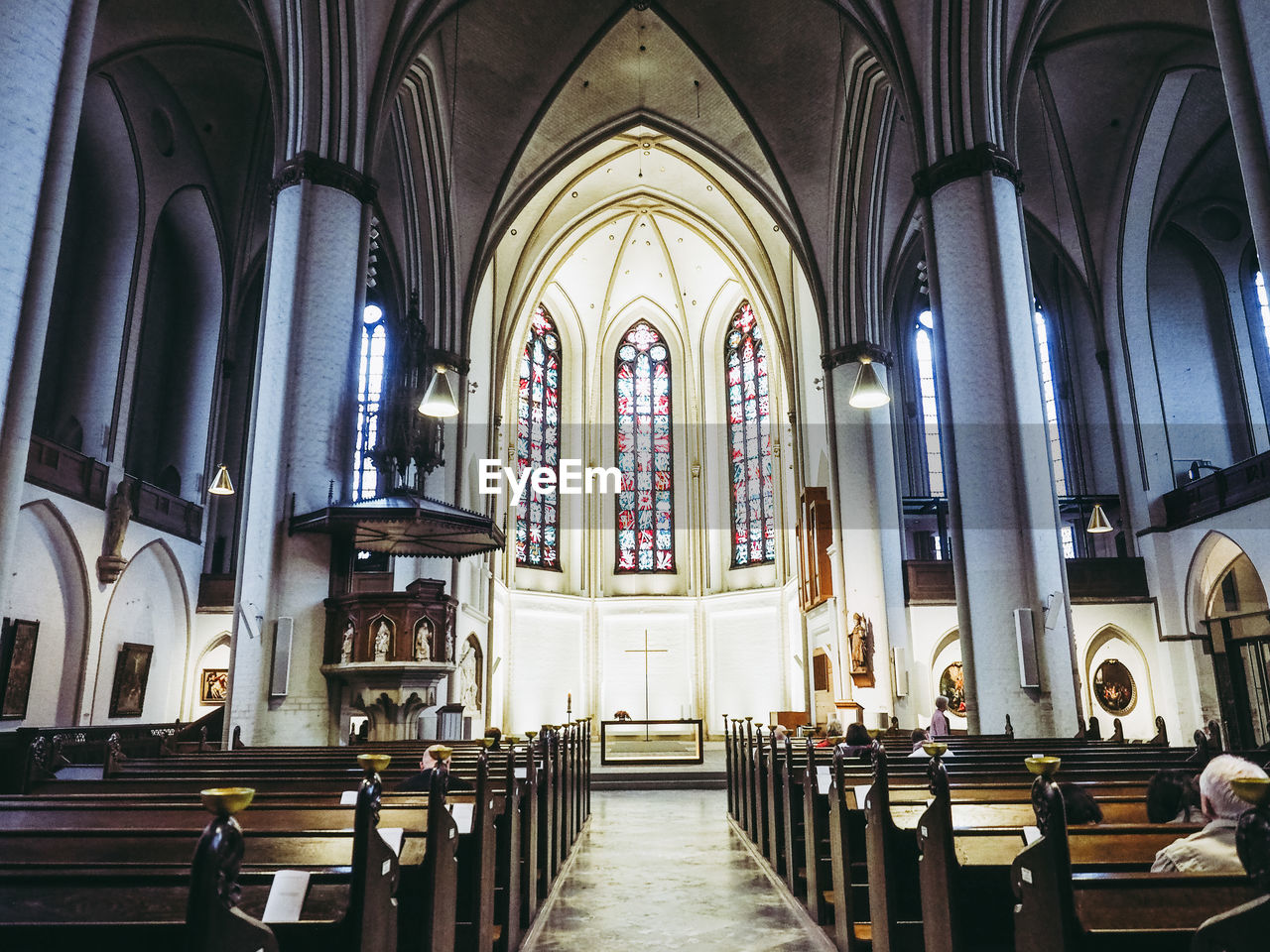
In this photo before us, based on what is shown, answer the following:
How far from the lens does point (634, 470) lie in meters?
26.4

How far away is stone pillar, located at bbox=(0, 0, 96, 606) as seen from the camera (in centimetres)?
487

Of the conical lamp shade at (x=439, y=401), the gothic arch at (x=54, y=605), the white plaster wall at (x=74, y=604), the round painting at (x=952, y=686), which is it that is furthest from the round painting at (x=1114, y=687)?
the gothic arch at (x=54, y=605)

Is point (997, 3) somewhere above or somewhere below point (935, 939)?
above

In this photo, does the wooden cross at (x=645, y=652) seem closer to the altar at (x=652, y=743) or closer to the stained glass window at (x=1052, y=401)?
the altar at (x=652, y=743)

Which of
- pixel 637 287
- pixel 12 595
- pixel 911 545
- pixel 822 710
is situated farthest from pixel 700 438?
pixel 12 595

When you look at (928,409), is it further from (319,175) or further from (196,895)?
(196,895)

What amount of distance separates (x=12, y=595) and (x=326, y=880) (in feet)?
43.5

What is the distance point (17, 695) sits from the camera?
1323cm

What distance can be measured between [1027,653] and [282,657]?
324 inches

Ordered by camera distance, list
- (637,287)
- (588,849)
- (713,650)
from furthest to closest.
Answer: (637,287), (713,650), (588,849)

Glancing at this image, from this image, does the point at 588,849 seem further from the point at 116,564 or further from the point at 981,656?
the point at 116,564

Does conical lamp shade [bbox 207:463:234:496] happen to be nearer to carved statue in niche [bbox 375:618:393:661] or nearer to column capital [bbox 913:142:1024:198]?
carved statue in niche [bbox 375:618:393:661]

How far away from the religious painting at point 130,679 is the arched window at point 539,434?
31.7 ft

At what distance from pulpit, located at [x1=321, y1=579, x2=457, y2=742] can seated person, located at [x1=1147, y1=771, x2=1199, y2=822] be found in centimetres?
747
